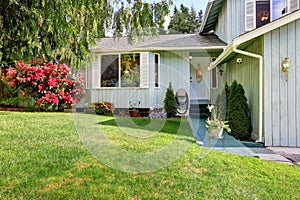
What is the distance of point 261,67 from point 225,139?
6.32 ft

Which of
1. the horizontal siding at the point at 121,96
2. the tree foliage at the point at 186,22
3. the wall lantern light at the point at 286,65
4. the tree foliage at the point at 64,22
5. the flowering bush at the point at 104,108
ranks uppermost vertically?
the tree foliage at the point at 186,22

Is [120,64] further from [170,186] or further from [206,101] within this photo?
[170,186]

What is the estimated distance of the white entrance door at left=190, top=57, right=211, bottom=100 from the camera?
45.3 ft

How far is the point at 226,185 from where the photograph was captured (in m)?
3.34

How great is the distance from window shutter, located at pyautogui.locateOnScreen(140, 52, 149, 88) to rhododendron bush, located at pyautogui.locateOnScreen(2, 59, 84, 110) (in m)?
2.71

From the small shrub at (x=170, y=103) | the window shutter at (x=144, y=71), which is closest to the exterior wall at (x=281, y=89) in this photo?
the small shrub at (x=170, y=103)

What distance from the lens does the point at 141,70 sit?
1069 cm

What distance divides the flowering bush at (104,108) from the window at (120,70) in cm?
81

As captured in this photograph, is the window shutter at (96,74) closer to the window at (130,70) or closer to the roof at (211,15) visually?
the window at (130,70)

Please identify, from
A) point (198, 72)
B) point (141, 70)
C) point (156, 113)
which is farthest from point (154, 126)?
point (198, 72)

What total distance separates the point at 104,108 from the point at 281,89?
268 inches

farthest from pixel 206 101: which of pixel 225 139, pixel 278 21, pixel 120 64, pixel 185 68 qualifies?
pixel 278 21

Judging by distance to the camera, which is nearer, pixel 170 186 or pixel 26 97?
pixel 170 186

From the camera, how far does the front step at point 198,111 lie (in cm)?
1144
